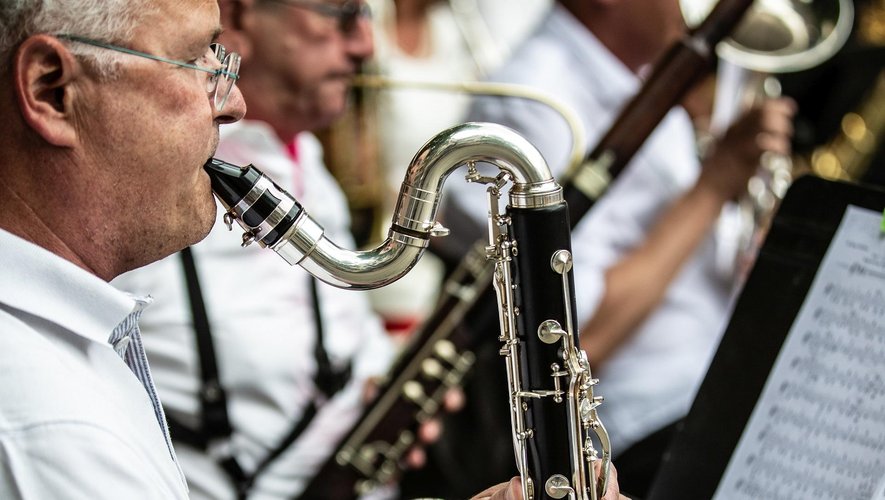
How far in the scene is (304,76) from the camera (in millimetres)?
1597

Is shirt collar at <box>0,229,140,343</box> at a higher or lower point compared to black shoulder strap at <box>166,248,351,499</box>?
lower

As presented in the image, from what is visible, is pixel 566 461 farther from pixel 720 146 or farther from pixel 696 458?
pixel 720 146

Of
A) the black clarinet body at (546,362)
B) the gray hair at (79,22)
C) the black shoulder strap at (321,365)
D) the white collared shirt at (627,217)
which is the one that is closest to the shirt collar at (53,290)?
the gray hair at (79,22)

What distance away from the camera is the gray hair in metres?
0.76

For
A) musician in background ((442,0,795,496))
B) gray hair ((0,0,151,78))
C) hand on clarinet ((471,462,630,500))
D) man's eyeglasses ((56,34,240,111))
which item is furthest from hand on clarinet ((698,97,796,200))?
gray hair ((0,0,151,78))

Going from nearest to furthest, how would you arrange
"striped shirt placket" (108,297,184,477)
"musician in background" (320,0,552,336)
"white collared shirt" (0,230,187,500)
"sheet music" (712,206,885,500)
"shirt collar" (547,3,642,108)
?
"white collared shirt" (0,230,187,500) < "striped shirt placket" (108,297,184,477) < "sheet music" (712,206,885,500) < "shirt collar" (547,3,642,108) < "musician in background" (320,0,552,336)

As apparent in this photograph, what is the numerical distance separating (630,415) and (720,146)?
50 cm

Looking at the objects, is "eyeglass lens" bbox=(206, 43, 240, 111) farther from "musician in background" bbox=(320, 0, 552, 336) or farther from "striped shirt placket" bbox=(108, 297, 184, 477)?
"musician in background" bbox=(320, 0, 552, 336)

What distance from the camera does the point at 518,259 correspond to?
868 mm

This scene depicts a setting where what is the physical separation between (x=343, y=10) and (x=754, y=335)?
0.88 m

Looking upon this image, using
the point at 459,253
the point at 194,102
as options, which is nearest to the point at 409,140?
the point at 459,253

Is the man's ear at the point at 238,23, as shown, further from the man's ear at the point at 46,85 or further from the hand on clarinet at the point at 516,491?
the hand on clarinet at the point at 516,491

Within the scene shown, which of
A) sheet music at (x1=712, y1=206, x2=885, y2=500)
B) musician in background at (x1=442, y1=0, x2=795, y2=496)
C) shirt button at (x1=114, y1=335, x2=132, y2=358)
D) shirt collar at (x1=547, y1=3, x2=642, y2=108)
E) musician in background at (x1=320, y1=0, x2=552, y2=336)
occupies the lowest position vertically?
shirt button at (x1=114, y1=335, x2=132, y2=358)

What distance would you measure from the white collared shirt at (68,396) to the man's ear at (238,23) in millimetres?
829
